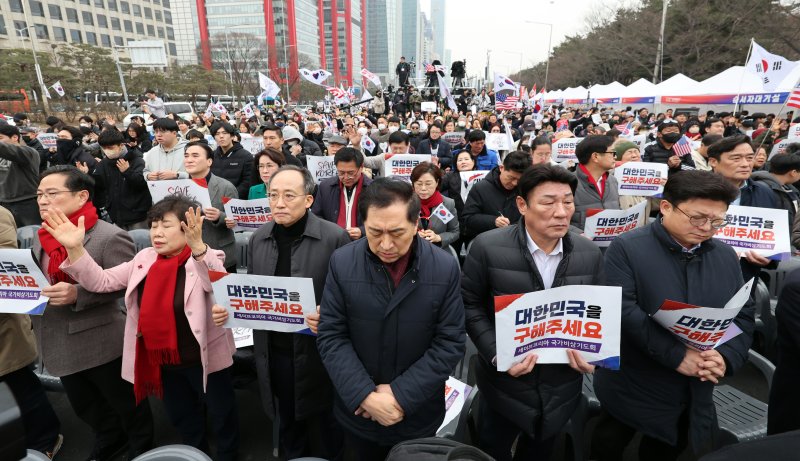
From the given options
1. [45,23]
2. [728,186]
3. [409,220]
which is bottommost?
[409,220]

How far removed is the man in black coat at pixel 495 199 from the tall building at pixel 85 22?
48.9 m

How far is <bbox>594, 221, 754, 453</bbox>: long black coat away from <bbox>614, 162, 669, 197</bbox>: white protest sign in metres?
2.77

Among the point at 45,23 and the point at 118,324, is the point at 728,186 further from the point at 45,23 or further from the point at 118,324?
the point at 45,23

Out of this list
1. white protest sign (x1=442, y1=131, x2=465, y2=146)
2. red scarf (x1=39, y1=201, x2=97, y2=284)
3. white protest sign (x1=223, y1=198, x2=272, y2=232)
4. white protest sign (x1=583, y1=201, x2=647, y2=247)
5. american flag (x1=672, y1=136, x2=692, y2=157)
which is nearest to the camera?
red scarf (x1=39, y1=201, x2=97, y2=284)

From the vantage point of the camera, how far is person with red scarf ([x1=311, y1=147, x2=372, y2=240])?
12.3 feet

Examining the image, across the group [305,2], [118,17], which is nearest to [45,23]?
[118,17]

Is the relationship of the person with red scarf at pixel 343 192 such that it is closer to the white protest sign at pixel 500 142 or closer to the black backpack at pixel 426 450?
the black backpack at pixel 426 450

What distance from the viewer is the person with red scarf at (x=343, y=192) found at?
148 inches

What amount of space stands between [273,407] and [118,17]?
78.7m

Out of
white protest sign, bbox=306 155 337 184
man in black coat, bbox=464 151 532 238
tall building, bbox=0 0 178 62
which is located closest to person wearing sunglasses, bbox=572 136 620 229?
man in black coat, bbox=464 151 532 238

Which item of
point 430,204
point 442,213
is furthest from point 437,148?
point 442,213

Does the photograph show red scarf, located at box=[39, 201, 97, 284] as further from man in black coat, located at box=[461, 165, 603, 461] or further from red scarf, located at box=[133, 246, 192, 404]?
man in black coat, located at box=[461, 165, 603, 461]

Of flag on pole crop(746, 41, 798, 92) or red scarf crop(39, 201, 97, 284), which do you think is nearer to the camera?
red scarf crop(39, 201, 97, 284)

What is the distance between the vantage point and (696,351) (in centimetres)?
200
